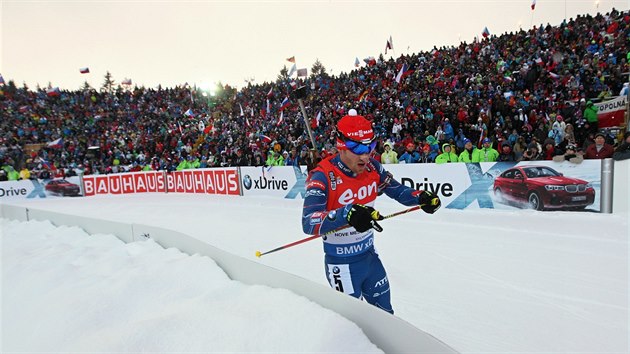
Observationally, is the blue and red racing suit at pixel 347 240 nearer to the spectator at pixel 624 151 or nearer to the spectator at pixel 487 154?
the spectator at pixel 624 151

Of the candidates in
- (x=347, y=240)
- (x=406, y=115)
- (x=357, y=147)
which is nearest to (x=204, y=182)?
(x=406, y=115)

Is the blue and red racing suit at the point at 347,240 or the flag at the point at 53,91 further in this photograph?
the flag at the point at 53,91

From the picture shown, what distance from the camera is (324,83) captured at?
23906mm

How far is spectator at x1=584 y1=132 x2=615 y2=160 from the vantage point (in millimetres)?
7266

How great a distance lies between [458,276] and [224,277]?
3145 mm

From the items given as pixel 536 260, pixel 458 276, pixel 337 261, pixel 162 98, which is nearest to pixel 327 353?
pixel 337 261

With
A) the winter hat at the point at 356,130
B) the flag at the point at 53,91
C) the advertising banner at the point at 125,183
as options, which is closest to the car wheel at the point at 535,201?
the winter hat at the point at 356,130

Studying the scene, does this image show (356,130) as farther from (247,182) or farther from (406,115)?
(406,115)

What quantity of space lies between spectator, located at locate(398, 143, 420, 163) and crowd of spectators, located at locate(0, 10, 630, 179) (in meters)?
0.03

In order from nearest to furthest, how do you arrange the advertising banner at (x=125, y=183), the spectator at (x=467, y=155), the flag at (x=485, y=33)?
the spectator at (x=467, y=155), the advertising banner at (x=125, y=183), the flag at (x=485, y=33)

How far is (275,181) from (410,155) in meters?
5.15

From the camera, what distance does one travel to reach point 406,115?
46.5 ft

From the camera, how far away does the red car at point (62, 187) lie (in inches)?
696

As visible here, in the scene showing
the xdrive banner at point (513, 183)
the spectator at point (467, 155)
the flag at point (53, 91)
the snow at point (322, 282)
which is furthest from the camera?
the flag at point (53, 91)
